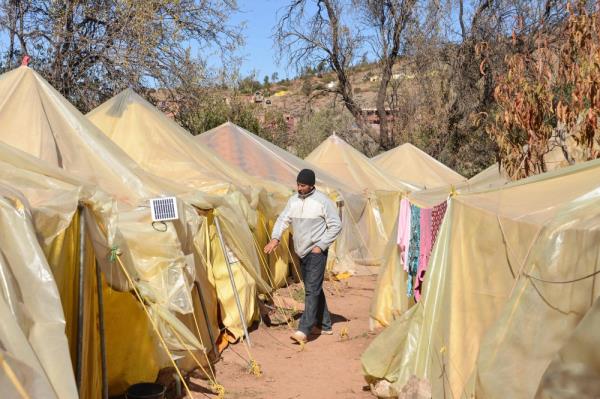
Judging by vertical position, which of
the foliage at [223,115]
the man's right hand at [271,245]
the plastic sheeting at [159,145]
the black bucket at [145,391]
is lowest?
the black bucket at [145,391]

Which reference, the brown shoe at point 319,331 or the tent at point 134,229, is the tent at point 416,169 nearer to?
the brown shoe at point 319,331

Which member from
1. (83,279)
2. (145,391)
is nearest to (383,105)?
(145,391)

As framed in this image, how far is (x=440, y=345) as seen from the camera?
5422 millimetres

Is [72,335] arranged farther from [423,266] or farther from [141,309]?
[423,266]

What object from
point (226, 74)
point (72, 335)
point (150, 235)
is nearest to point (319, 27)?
point (226, 74)

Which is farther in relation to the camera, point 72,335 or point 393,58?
point 393,58

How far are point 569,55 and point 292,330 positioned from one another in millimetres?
4625

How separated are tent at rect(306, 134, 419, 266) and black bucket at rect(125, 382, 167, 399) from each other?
35.1 ft

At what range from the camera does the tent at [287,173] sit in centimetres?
1430

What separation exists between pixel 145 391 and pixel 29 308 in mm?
2228

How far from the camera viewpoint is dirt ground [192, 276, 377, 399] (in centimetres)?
662

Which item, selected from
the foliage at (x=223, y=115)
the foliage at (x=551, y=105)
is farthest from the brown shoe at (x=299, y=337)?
the foliage at (x=223, y=115)

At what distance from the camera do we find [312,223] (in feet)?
26.7

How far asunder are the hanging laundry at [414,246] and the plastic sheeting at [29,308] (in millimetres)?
4925
